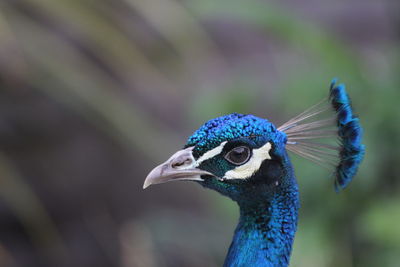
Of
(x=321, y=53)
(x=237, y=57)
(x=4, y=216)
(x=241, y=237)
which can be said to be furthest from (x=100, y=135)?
(x=241, y=237)

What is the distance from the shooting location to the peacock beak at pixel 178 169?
841 millimetres

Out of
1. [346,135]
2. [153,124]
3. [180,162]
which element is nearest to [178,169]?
[180,162]

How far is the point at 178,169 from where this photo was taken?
85cm

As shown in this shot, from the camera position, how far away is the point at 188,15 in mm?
1825

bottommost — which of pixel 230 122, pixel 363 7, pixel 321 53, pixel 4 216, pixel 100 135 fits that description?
pixel 230 122

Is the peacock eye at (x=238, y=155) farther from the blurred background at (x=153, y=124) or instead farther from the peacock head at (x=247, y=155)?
the blurred background at (x=153, y=124)

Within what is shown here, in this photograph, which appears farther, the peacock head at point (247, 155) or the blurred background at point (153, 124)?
the blurred background at point (153, 124)

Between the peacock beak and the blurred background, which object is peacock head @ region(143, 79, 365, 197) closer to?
the peacock beak

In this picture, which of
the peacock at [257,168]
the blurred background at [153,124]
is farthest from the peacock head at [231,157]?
the blurred background at [153,124]

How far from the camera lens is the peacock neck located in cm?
90

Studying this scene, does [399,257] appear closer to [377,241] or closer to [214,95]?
[377,241]

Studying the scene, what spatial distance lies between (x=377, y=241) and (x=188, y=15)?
0.82 m

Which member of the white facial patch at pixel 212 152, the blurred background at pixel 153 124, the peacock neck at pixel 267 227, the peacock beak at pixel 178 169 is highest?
the blurred background at pixel 153 124

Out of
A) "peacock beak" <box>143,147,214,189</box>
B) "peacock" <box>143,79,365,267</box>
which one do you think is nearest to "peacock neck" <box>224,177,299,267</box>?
"peacock" <box>143,79,365,267</box>
